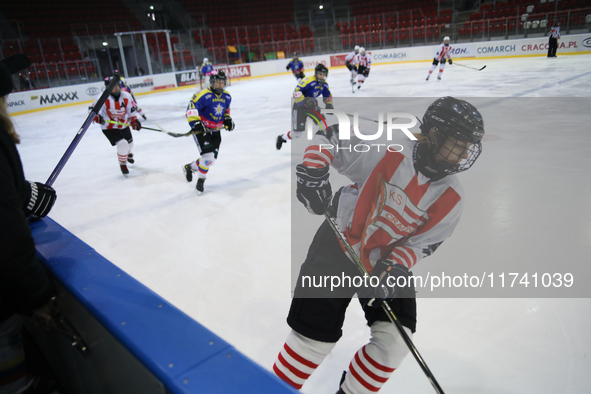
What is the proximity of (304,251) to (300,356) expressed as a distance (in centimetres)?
138

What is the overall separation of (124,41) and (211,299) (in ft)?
60.2

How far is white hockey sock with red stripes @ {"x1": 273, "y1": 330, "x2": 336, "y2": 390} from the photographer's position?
4.94 ft

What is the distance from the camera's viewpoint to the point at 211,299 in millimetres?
2504

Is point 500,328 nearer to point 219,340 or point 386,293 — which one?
point 386,293

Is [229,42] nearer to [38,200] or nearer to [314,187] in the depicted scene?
[38,200]

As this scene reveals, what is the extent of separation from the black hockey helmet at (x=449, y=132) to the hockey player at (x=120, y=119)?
16.0 ft

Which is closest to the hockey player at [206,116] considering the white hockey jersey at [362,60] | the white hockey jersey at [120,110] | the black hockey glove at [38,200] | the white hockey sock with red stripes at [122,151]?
the white hockey sock with red stripes at [122,151]

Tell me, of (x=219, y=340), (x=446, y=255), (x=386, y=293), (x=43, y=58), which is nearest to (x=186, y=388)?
(x=219, y=340)

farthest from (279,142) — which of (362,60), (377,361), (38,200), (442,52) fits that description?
(442,52)

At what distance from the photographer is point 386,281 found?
1.42 m

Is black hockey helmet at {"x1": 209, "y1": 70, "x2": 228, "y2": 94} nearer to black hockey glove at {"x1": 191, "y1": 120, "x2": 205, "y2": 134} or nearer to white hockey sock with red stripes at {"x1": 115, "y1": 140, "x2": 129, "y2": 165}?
black hockey glove at {"x1": 191, "y1": 120, "x2": 205, "y2": 134}

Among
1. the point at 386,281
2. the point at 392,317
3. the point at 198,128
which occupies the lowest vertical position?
the point at 392,317

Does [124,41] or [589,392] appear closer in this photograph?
[589,392]

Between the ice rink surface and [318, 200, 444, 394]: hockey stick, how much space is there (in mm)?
472
